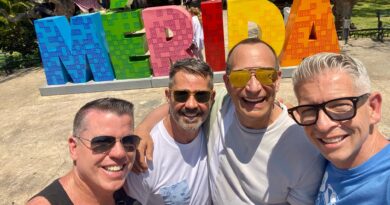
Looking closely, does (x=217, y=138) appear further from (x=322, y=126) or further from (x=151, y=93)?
(x=151, y=93)

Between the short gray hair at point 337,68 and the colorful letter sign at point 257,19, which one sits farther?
the colorful letter sign at point 257,19

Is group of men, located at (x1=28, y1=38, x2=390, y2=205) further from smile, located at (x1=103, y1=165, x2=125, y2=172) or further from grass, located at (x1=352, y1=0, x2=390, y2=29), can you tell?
grass, located at (x1=352, y1=0, x2=390, y2=29)

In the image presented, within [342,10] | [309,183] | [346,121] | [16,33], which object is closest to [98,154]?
[309,183]

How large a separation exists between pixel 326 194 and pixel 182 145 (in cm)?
105

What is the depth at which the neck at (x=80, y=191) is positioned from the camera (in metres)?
2.12

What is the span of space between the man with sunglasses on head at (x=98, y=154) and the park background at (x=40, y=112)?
3.27 meters

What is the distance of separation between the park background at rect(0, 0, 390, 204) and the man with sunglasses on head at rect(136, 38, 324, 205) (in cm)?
371

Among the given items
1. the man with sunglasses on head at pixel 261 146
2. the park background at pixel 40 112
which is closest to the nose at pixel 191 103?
the man with sunglasses on head at pixel 261 146

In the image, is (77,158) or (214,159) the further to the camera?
(214,159)

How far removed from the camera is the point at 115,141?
214 centimetres

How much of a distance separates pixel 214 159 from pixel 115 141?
0.75 metres

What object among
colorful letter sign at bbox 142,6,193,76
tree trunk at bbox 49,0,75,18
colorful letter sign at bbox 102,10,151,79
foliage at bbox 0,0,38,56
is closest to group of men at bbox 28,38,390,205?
colorful letter sign at bbox 142,6,193,76

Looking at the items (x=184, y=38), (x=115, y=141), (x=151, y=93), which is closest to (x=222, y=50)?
(x=184, y=38)

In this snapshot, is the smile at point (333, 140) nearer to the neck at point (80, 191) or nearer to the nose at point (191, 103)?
the nose at point (191, 103)
